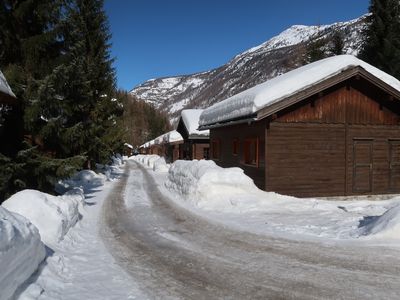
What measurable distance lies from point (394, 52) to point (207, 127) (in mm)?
20790

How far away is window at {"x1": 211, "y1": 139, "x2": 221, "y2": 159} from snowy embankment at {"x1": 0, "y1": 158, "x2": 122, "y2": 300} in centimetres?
1332

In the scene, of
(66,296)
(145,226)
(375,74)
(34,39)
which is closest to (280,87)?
(375,74)

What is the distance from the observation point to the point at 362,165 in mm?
16438

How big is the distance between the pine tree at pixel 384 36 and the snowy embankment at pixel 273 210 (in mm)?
22121

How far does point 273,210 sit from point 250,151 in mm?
5806

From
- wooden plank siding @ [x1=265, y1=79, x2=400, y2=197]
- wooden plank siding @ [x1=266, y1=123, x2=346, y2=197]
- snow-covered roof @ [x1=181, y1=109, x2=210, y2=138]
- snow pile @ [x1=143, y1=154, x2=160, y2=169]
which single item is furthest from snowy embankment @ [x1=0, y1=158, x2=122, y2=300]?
snow pile @ [x1=143, y1=154, x2=160, y2=169]

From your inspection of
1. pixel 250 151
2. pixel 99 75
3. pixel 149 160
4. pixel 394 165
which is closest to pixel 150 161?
pixel 149 160

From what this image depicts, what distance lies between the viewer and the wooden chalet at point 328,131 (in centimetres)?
1540

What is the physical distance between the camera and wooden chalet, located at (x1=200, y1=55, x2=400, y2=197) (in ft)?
50.5

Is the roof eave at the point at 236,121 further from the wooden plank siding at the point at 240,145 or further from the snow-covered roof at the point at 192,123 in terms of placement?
the snow-covered roof at the point at 192,123

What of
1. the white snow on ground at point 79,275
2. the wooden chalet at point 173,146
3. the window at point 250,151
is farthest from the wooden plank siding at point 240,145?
the wooden chalet at point 173,146

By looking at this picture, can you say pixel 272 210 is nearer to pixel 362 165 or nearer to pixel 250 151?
pixel 250 151

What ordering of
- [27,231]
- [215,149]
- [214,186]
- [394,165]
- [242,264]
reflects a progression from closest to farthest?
1. [27,231]
2. [242,264]
3. [214,186]
4. [394,165]
5. [215,149]

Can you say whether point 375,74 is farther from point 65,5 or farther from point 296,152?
point 65,5
